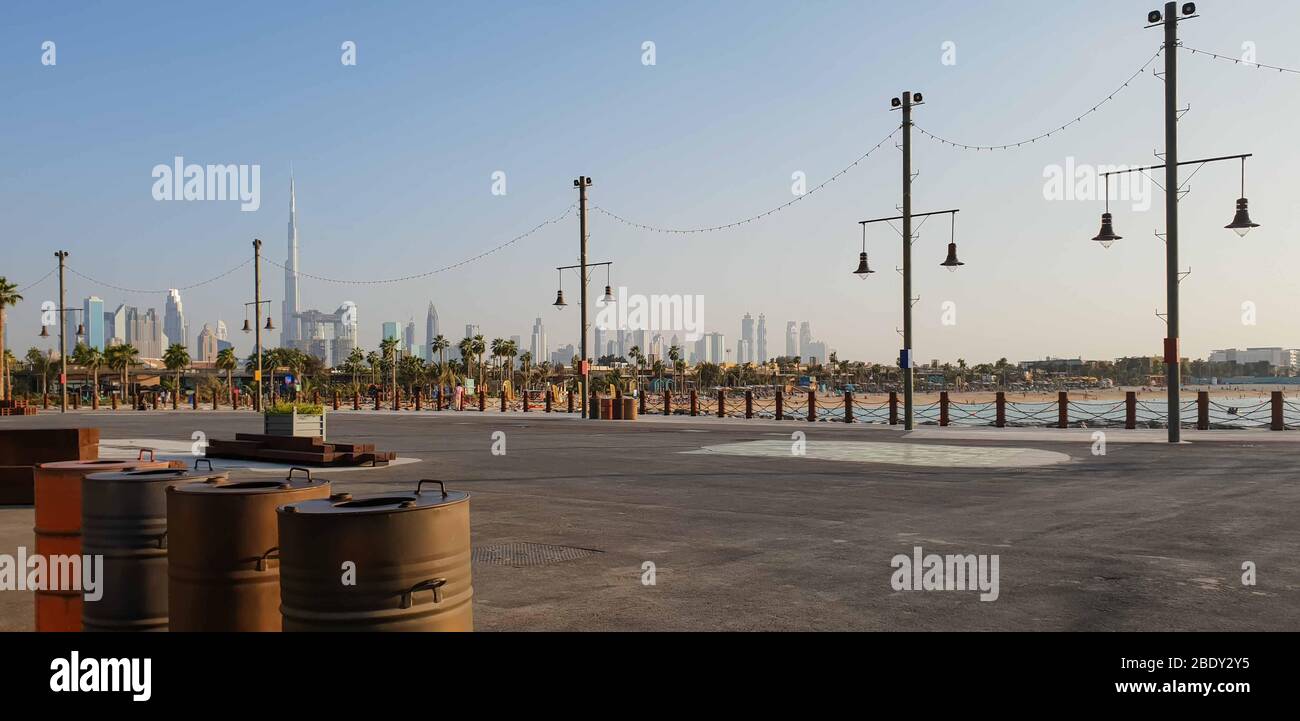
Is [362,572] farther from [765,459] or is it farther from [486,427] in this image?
[486,427]

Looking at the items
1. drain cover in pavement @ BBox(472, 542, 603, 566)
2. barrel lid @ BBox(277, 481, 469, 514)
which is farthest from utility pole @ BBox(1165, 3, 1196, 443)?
barrel lid @ BBox(277, 481, 469, 514)

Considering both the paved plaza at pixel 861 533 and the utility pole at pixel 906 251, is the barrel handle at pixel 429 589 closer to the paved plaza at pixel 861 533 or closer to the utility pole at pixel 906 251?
the paved plaza at pixel 861 533

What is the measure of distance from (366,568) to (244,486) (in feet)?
4.15

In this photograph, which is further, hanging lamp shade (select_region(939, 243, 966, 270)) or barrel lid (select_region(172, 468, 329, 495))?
hanging lamp shade (select_region(939, 243, 966, 270))

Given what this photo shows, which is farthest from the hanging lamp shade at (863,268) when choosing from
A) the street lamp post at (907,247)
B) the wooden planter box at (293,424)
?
the wooden planter box at (293,424)

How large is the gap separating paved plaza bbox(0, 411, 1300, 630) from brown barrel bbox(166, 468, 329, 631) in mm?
2090

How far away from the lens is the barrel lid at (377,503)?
3574mm

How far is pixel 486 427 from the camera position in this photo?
31500 mm

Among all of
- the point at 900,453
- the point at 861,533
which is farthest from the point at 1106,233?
the point at 861,533

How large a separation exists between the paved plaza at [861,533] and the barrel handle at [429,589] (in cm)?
241

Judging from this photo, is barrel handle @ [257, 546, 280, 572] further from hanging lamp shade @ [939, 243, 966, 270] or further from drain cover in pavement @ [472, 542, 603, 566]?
hanging lamp shade @ [939, 243, 966, 270]

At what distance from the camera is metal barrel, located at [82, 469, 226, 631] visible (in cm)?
458

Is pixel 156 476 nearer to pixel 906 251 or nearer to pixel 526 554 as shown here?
pixel 526 554

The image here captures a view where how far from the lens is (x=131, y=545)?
459 cm
